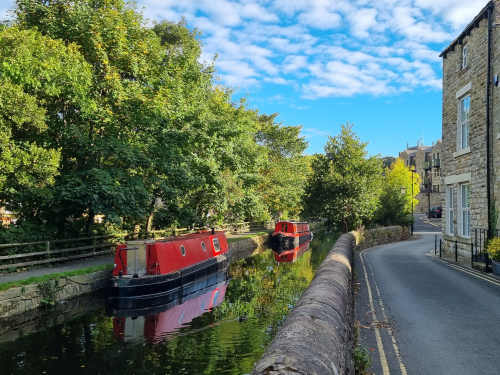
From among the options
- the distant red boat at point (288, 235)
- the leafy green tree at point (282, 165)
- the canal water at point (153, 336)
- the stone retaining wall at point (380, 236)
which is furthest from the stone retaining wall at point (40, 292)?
the leafy green tree at point (282, 165)

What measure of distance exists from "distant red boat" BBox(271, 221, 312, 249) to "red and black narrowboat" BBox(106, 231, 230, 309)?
18182 millimetres

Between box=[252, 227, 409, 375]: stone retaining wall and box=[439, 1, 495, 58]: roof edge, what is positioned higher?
box=[439, 1, 495, 58]: roof edge

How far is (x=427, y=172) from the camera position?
244ft

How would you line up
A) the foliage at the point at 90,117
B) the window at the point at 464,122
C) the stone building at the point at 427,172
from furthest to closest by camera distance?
the stone building at the point at 427,172 → the window at the point at 464,122 → the foliage at the point at 90,117

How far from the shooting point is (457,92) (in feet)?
62.7

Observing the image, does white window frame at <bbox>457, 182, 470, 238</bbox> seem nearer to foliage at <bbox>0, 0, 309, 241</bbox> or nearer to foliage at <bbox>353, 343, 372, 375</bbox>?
foliage at <bbox>0, 0, 309, 241</bbox>

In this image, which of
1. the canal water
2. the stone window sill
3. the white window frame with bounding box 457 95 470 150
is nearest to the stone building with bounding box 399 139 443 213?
the white window frame with bounding box 457 95 470 150

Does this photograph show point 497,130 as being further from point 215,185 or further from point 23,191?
point 23,191

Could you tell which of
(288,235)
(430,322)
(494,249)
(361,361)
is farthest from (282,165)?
(361,361)

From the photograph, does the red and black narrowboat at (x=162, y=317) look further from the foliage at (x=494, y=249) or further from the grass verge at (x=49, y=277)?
the foliage at (x=494, y=249)

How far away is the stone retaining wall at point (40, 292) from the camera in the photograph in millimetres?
11242

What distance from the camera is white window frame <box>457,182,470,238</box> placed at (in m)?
18.3

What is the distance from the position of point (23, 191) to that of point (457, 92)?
1890 cm

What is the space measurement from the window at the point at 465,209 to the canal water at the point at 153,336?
8.38 metres
